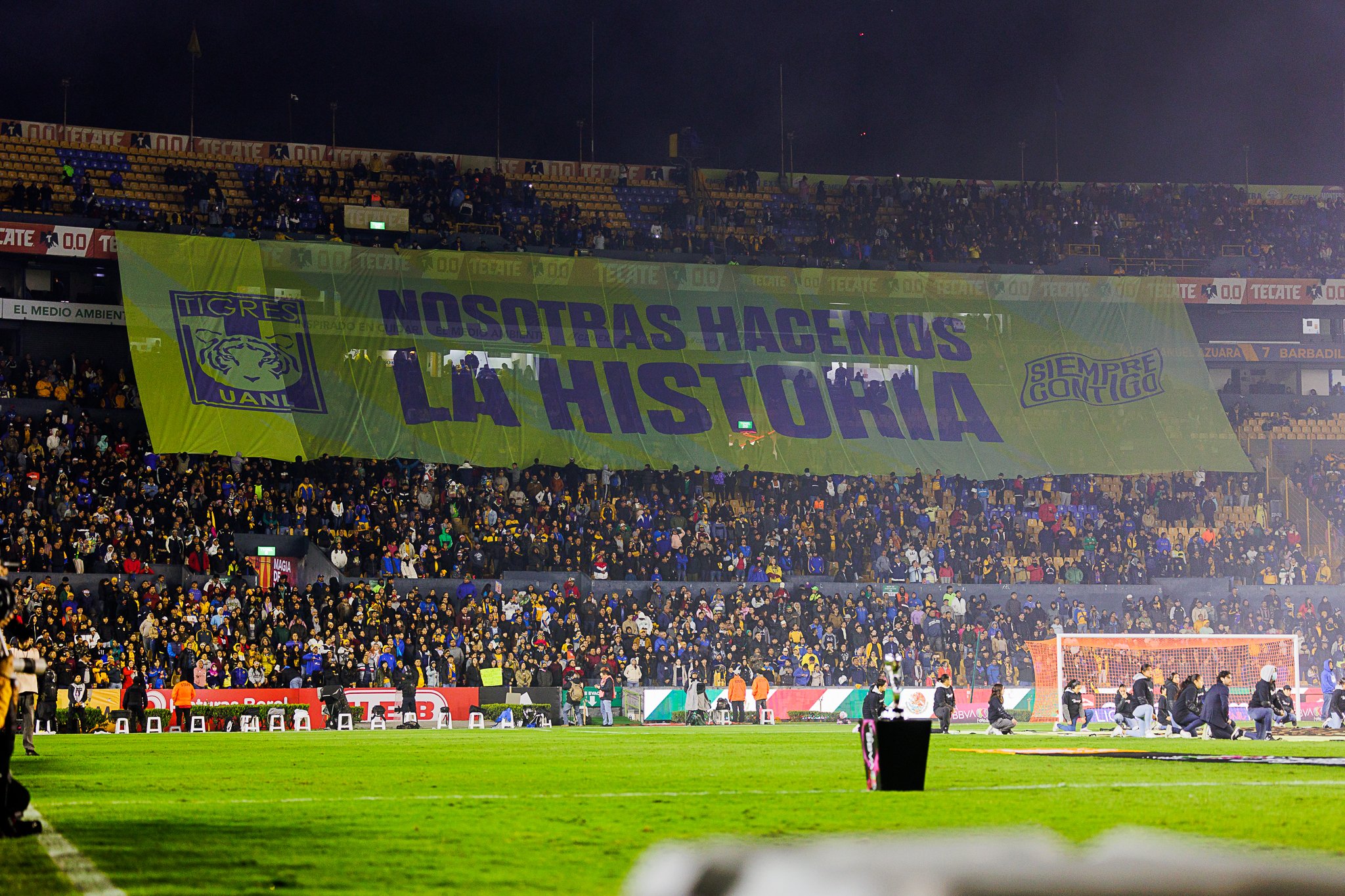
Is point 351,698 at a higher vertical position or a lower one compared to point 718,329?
lower

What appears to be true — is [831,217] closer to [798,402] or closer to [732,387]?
[798,402]

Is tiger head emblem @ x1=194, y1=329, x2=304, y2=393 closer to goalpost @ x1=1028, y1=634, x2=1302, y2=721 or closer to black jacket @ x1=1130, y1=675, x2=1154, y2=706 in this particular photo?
goalpost @ x1=1028, y1=634, x2=1302, y2=721

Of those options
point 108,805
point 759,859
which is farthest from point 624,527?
point 759,859

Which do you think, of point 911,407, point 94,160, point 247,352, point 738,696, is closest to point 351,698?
point 738,696

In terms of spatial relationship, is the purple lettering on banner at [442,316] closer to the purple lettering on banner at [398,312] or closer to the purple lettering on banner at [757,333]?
the purple lettering on banner at [398,312]

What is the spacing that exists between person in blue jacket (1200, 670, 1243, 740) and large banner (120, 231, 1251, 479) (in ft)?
71.8

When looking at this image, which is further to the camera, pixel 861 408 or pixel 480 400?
pixel 861 408

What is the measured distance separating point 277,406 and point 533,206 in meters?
14.6

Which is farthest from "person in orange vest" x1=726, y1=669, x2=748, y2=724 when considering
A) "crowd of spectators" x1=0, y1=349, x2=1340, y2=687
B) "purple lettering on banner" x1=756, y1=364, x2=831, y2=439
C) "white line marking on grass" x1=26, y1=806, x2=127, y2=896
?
"white line marking on grass" x1=26, y1=806, x2=127, y2=896

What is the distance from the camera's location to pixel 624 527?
45438 millimetres

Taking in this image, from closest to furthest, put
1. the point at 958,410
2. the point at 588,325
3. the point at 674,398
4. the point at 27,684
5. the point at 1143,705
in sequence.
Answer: the point at 27,684 → the point at 1143,705 → the point at 674,398 → the point at 588,325 → the point at 958,410

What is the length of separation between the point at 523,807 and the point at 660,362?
37.9m

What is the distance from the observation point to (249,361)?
153 ft

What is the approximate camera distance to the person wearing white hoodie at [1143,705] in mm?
30078
